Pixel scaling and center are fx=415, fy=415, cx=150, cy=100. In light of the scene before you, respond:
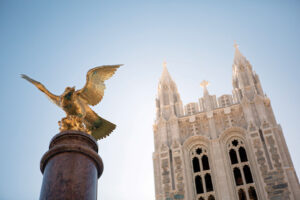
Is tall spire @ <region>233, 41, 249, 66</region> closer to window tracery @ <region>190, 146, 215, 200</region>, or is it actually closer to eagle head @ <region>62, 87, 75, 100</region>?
window tracery @ <region>190, 146, 215, 200</region>

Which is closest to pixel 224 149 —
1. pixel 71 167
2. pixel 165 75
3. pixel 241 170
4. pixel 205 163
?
pixel 205 163

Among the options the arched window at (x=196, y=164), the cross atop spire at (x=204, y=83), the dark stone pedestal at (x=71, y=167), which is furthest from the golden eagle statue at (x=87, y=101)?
the cross atop spire at (x=204, y=83)

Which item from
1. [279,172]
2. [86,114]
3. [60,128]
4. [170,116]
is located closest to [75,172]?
[60,128]

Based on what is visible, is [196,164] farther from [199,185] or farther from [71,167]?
[71,167]

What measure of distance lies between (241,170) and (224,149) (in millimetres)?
2369

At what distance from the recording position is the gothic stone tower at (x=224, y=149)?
2856cm

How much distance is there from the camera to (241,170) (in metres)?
30.2

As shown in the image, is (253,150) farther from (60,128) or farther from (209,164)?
(60,128)

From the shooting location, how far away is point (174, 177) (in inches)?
1199

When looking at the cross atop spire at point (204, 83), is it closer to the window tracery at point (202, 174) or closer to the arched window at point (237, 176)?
the window tracery at point (202, 174)

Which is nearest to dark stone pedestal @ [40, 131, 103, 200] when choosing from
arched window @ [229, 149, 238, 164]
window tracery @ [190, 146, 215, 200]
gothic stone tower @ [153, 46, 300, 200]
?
gothic stone tower @ [153, 46, 300, 200]

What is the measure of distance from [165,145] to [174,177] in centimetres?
327

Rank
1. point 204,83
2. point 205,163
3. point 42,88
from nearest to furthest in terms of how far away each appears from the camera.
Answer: point 42,88
point 205,163
point 204,83

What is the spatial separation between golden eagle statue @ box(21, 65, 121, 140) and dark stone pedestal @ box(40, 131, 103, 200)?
649 millimetres
